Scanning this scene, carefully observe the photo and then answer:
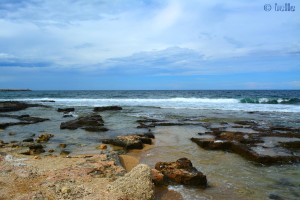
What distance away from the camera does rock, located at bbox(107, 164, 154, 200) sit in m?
5.15

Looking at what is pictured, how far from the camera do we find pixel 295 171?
7430 millimetres

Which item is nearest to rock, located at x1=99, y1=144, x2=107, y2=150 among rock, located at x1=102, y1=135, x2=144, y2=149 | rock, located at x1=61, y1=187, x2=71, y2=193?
rock, located at x1=102, y1=135, x2=144, y2=149

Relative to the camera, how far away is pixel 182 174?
6402 millimetres

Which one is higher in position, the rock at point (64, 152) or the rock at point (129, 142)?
the rock at point (129, 142)

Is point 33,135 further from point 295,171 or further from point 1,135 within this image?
point 295,171

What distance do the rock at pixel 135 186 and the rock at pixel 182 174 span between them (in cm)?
83

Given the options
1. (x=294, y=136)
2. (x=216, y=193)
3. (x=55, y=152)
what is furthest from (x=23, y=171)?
(x=294, y=136)

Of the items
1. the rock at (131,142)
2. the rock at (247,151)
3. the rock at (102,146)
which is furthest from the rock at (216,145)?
the rock at (102,146)

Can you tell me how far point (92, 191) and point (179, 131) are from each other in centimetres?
945

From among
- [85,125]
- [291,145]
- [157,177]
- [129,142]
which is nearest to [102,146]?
[129,142]

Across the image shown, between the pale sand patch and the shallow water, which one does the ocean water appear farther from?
the pale sand patch

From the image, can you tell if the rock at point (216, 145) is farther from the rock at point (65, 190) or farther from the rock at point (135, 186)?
the rock at point (65, 190)

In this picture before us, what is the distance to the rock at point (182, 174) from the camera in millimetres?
6301

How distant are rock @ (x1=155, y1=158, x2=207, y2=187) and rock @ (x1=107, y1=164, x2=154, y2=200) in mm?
Result: 831
